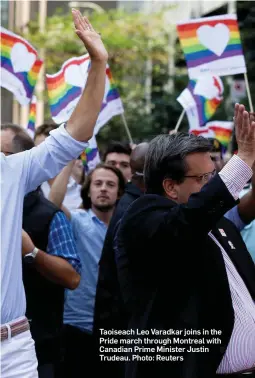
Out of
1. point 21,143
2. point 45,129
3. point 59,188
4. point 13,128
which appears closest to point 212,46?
point 45,129

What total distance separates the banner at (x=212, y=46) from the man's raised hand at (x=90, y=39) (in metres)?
4.70

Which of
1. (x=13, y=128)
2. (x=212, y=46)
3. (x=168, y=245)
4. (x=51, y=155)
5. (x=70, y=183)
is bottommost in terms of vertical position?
(x=168, y=245)

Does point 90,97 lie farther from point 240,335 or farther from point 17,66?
point 17,66

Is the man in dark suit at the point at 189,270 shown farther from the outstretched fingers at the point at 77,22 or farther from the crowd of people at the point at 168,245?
the outstretched fingers at the point at 77,22

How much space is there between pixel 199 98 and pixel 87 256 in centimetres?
306

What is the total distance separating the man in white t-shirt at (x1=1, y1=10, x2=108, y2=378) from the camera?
3871mm

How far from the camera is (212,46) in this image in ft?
29.1

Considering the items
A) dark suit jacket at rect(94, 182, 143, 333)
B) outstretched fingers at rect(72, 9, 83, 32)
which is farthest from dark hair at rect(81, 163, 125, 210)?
outstretched fingers at rect(72, 9, 83, 32)

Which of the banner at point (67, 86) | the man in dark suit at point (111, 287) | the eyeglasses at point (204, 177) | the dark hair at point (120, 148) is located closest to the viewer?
the eyeglasses at point (204, 177)

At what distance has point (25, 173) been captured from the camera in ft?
13.0

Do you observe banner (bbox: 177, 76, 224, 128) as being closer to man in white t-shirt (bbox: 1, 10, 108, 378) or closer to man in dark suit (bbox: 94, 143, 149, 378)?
man in dark suit (bbox: 94, 143, 149, 378)

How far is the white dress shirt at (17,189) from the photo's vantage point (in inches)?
152

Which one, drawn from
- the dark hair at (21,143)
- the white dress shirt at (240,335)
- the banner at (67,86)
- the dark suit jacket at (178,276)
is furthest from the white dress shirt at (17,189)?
the banner at (67,86)

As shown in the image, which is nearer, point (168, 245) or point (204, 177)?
point (168, 245)
